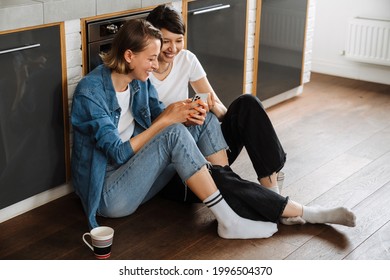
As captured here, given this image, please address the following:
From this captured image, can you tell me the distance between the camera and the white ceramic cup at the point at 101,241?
2.60 metres

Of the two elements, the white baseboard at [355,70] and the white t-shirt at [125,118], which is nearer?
the white t-shirt at [125,118]

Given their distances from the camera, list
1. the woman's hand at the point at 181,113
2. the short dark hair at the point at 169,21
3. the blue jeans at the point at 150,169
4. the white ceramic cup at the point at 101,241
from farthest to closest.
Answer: the short dark hair at the point at 169,21 → the woman's hand at the point at 181,113 → the blue jeans at the point at 150,169 → the white ceramic cup at the point at 101,241

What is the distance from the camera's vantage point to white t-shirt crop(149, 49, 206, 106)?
3176mm

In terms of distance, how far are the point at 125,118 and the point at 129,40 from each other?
1.19 ft

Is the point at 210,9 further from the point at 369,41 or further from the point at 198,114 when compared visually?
the point at 369,41

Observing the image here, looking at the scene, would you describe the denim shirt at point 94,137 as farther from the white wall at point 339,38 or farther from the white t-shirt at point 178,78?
the white wall at point 339,38

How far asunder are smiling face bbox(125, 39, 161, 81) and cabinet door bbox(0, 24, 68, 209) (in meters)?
0.33

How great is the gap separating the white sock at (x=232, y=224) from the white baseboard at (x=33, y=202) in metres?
0.76

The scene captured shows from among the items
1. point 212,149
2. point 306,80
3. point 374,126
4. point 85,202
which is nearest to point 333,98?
point 306,80

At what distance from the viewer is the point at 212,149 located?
9.98ft

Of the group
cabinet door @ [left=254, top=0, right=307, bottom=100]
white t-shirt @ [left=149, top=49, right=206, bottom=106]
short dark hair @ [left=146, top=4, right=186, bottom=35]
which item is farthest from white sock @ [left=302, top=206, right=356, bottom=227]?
cabinet door @ [left=254, top=0, right=307, bottom=100]

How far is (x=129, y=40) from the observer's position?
2770mm

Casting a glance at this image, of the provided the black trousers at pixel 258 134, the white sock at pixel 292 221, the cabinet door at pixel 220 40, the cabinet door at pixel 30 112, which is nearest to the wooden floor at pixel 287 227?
the white sock at pixel 292 221

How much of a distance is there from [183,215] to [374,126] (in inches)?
68.0
